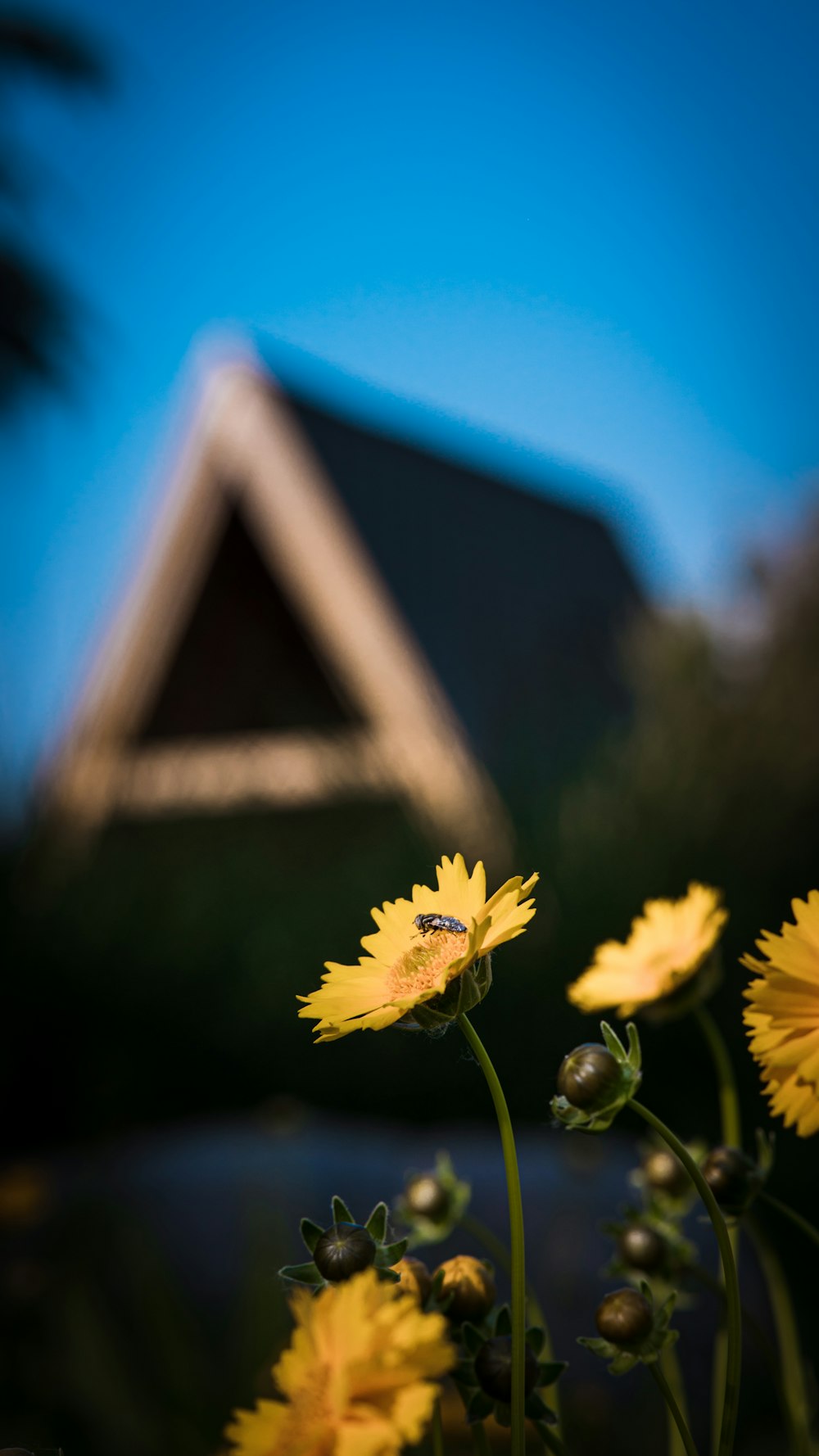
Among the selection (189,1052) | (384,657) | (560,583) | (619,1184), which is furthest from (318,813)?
(560,583)

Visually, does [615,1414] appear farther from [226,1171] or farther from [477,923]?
[477,923]

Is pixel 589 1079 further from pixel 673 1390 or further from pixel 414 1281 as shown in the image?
pixel 673 1390

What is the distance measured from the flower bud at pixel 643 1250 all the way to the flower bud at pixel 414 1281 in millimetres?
113

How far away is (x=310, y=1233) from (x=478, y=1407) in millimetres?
62

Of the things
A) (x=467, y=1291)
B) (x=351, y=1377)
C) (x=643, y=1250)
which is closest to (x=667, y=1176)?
(x=643, y=1250)

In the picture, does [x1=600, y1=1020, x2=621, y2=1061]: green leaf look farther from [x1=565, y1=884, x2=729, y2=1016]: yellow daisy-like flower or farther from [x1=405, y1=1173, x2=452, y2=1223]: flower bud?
[x1=405, y1=1173, x2=452, y2=1223]: flower bud

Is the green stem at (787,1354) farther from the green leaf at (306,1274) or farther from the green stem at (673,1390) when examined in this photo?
the green leaf at (306,1274)

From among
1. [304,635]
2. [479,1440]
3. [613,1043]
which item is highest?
[304,635]

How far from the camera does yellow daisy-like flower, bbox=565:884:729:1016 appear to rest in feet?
1.22

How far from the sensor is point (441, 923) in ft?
0.97

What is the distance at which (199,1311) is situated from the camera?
1.23 metres

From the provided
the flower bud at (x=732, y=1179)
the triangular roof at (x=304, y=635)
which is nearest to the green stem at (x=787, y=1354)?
the flower bud at (x=732, y=1179)

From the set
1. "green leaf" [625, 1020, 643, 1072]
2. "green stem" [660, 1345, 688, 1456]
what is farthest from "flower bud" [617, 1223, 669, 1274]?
"green leaf" [625, 1020, 643, 1072]

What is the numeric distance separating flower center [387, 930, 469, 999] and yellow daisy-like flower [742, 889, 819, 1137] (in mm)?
76
